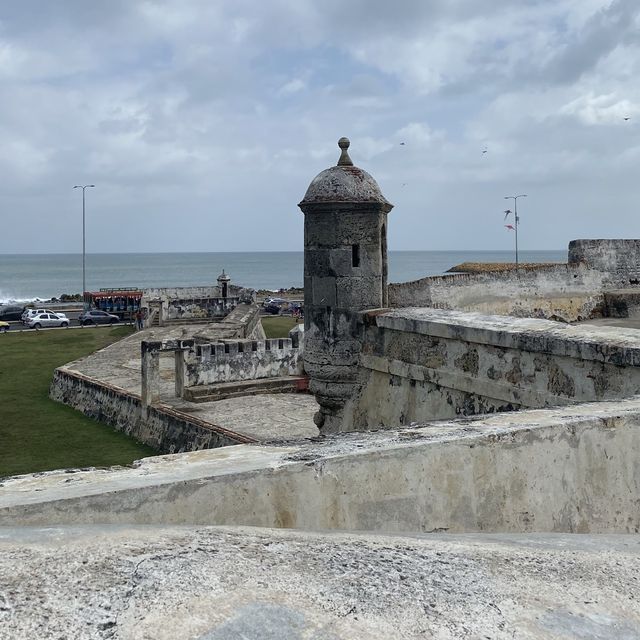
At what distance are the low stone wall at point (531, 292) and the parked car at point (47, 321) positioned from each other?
28.8 metres

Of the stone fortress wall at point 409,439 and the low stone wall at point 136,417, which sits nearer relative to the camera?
the stone fortress wall at point 409,439

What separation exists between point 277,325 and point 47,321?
12.3 metres

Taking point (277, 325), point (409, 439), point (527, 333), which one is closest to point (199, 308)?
point (277, 325)

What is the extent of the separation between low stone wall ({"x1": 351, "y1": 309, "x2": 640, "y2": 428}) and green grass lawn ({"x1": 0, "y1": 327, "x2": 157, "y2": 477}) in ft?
16.4

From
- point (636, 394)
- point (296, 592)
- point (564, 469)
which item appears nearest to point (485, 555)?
point (296, 592)

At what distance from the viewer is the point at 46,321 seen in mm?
41094

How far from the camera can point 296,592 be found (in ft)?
7.78

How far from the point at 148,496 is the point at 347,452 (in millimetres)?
1025

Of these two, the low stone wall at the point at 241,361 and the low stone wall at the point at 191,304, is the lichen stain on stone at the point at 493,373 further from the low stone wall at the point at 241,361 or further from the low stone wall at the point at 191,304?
the low stone wall at the point at 191,304

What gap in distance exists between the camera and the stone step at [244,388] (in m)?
19.9

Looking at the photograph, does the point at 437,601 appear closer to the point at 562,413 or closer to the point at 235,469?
the point at 235,469

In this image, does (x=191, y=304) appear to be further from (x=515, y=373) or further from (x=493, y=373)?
(x=515, y=373)

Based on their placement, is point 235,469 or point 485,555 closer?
point 485,555

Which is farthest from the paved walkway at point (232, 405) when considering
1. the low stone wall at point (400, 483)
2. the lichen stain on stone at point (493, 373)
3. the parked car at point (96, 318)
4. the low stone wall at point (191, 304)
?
the parked car at point (96, 318)
